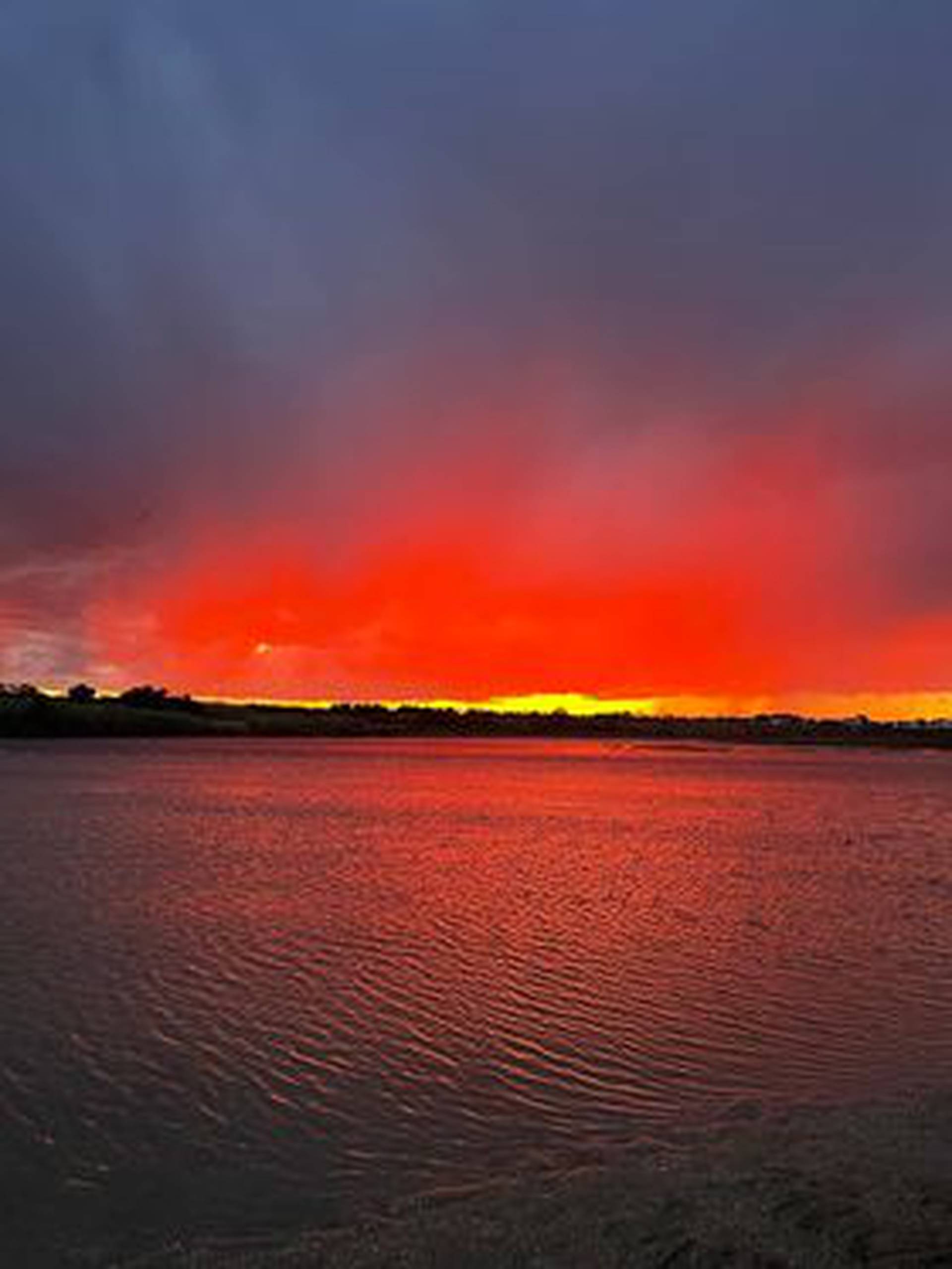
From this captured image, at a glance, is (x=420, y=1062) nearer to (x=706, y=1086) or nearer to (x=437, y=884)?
(x=706, y=1086)

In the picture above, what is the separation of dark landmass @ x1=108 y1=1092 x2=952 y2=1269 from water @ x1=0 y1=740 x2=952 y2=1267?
1.52 feet

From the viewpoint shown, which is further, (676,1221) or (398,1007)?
(398,1007)

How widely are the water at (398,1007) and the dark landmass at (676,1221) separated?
463mm

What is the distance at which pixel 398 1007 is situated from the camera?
13.9 meters

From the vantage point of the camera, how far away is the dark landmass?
21.5 ft

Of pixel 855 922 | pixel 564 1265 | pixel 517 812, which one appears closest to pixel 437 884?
pixel 855 922

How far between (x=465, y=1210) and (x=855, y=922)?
50.1 ft

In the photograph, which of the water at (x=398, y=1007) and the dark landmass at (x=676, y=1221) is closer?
the dark landmass at (x=676, y=1221)

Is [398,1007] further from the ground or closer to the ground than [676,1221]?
closer to the ground

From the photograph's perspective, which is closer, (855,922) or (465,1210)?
(465,1210)

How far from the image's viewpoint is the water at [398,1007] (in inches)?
340

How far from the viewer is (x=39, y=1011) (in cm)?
1313

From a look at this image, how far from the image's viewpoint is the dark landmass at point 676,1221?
6.55m

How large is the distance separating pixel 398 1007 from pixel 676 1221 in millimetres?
7219
